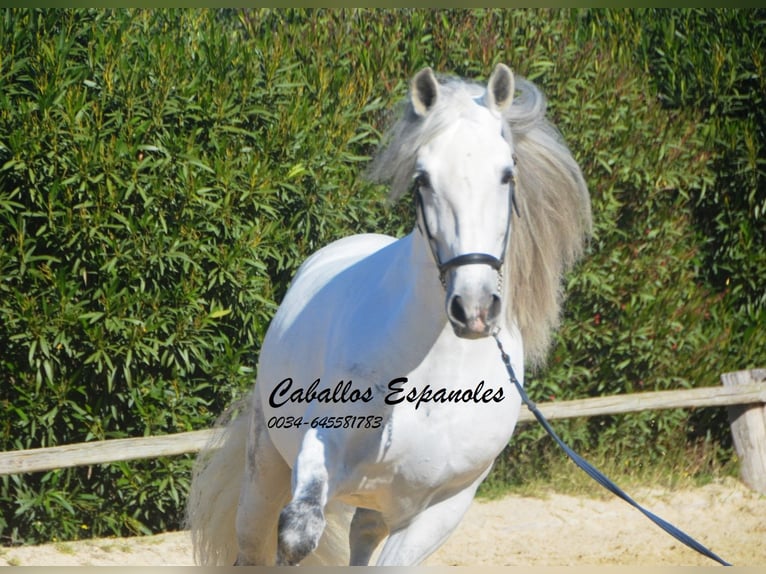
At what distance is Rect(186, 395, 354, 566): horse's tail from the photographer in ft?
13.2

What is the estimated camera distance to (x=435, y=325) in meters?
2.80

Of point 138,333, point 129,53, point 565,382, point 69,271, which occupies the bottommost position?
point 565,382

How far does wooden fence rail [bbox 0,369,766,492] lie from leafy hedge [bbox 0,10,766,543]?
0.25m

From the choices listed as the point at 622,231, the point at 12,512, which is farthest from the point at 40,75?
the point at 622,231

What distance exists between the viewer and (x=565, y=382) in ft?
20.6

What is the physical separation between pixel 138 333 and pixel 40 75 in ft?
4.32

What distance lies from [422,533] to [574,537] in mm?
2733

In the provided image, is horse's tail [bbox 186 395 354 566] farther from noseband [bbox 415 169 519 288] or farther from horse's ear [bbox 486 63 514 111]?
horse's ear [bbox 486 63 514 111]

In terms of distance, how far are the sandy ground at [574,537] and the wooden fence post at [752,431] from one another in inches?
3.7

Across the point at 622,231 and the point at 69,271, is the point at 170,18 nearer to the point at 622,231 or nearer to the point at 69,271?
the point at 69,271

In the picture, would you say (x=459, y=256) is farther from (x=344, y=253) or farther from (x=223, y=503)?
(x=223, y=503)

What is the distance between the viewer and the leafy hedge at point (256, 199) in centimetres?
481

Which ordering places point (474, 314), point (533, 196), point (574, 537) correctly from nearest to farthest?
point (474, 314)
point (533, 196)
point (574, 537)

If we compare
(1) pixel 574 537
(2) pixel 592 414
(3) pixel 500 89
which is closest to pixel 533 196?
(3) pixel 500 89
